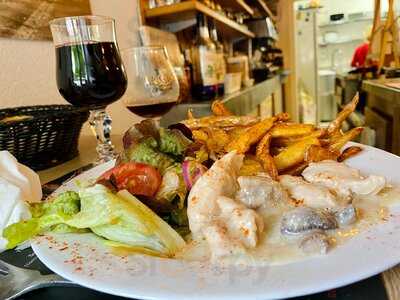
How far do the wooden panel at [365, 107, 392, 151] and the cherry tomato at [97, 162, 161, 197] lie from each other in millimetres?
1599

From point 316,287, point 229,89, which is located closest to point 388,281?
point 316,287

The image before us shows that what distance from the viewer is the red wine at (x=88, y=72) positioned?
0.67 m

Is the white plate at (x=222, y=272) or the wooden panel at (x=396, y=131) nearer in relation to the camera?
the white plate at (x=222, y=272)

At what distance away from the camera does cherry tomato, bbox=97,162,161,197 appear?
18.3 inches

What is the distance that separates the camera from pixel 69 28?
0.68 meters

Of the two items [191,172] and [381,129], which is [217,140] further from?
[381,129]

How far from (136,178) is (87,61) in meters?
0.32

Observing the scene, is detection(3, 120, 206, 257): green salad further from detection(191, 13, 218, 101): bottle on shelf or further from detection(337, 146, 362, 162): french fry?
detection(191, 13, 218, 101): bottle on shelf

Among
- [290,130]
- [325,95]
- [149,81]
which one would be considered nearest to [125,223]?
[290,130]

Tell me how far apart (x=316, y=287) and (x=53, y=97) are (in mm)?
1072

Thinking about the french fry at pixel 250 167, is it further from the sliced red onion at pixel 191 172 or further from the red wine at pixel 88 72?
the red wine at pixel 88 72

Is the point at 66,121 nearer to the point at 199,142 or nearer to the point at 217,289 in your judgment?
the point at 199,142

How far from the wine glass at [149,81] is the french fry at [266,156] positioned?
378 mm

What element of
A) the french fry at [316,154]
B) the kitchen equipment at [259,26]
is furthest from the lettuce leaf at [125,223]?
the kitchen equipment at [259,26]
